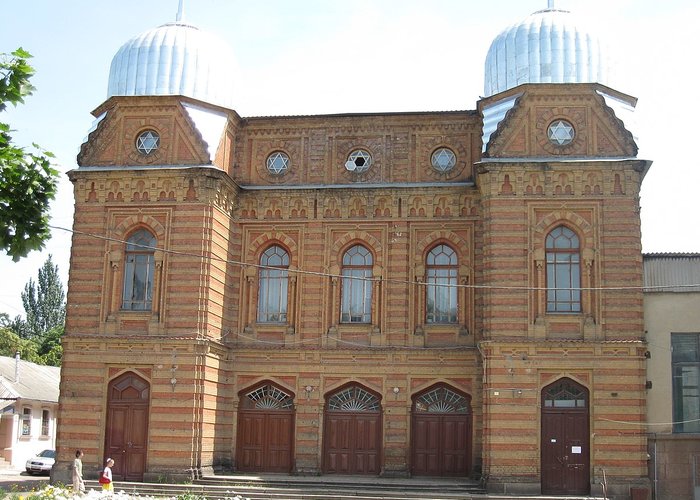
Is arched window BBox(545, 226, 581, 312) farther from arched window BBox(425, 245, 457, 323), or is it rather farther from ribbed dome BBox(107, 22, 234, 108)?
ribbed dome BBox(107, 22, 234, 108)

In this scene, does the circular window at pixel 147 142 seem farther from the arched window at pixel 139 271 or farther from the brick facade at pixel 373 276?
the arched window at pixel 139 271

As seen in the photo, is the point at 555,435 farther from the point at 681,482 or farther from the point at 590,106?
the point at 590,106

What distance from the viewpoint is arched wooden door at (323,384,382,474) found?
30609mm

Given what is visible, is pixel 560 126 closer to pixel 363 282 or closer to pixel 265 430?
pixel 363 282

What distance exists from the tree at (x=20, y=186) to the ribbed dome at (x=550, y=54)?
19767mm

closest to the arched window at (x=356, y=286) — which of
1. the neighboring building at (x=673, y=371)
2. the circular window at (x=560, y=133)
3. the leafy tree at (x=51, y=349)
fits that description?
the circular window at (x=560, y=133)

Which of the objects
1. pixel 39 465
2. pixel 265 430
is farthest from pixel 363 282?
pixel 39 465

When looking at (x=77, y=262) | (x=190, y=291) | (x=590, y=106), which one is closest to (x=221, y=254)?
(x=190, y=291)

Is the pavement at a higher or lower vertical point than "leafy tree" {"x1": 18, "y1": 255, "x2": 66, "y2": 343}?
lower

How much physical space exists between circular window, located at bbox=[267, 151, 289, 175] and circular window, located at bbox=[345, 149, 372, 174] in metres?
2.02

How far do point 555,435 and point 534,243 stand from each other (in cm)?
548

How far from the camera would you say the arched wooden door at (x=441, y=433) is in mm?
30203

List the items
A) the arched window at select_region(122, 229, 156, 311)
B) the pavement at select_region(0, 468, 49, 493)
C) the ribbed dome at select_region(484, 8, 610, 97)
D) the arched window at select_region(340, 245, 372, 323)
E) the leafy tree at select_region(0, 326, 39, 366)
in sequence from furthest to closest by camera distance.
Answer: the leafy tree at select_region(0, 326, 39, 366)
the arched window at select_region(340, 245, 372, 323)
the arched window at select_region(122, 229, 156, 311)
the ribbed dome at select_region(484, 8, 610, 97)
the pavement at select_region(0, 468, 49, 493)

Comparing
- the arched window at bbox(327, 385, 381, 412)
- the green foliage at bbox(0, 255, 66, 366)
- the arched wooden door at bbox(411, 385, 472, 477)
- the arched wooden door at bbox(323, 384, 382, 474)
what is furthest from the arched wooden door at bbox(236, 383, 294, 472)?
the green foliage at bbox(0, 255, 66, 366)
